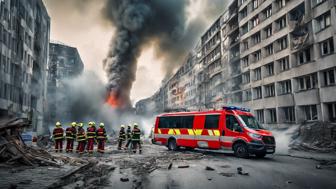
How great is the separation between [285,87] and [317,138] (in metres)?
11.2

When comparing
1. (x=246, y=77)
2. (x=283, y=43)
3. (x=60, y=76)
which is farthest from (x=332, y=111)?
(x=60, y=76)

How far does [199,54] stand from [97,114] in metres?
26.9

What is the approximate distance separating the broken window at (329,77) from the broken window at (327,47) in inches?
63.8

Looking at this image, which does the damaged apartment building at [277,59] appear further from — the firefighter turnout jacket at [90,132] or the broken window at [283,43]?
the firefighter turnout jacket at [90,132]

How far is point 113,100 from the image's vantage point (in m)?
43.7

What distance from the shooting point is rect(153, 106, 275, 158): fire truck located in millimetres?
14242

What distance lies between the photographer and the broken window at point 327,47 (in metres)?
24.7

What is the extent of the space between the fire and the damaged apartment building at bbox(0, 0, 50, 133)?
11174 millimetres

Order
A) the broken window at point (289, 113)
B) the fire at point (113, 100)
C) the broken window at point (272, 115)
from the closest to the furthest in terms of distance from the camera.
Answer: the broken window at point (289, 113) → the broken window at point (272, 115) → the fire at point (113, 100)

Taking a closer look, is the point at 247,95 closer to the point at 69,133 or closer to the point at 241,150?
the point at 241,150

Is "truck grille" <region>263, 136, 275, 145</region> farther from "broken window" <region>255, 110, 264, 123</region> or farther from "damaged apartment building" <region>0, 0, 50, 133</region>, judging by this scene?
"damaged apartment building" <region>0, 0, 50, 133</region>

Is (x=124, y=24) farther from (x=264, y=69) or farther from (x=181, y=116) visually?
(x=181, y=116)

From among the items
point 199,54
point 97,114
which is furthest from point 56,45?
point 199,54

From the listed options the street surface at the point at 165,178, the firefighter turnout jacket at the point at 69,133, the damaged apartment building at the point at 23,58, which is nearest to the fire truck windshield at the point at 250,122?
the street surface at the point at 165,178
